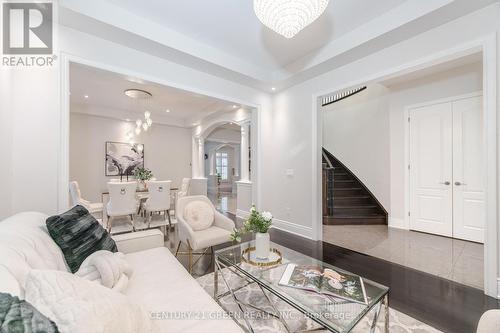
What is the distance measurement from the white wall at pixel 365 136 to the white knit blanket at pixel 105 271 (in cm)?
493

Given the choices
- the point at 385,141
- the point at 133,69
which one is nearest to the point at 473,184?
the point at 385,141

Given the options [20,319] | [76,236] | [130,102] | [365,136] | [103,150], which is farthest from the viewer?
[103,150]

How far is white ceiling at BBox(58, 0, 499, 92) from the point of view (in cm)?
225

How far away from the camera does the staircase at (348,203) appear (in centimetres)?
452

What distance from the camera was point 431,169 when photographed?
12.9ft

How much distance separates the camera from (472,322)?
169 cm

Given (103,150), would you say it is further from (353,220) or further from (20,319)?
(353,220)

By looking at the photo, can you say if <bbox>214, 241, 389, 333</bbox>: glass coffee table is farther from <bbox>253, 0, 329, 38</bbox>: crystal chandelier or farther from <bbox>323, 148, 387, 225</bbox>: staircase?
<bbox>323, 148, 387, 225</bbox>: staircase

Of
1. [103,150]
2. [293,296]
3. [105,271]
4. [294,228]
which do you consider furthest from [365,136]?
[103,150]

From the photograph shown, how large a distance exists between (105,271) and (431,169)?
5.06 metres

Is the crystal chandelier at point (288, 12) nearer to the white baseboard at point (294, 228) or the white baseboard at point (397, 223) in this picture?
the white baseboard at point (294, 228)

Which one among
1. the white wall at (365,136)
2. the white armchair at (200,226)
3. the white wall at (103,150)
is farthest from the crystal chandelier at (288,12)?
the white wall at (103,150)

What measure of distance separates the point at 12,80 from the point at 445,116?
6.08 meters

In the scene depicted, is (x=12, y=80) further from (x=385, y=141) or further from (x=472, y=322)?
(x=385, y=141)
